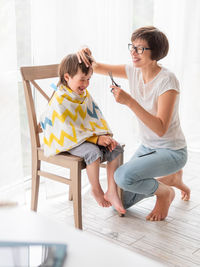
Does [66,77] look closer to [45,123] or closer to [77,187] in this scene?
[45,123]

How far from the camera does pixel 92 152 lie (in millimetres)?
2057

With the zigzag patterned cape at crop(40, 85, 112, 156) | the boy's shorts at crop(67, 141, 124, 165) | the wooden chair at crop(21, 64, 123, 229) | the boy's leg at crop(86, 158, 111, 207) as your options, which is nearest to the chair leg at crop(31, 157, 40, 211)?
the wooden chair at crop(21, 64, 123, 229)

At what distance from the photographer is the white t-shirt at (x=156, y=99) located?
2.15 m

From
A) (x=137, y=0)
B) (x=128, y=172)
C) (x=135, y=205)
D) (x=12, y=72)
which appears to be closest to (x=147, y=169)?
(x=128, y=172)

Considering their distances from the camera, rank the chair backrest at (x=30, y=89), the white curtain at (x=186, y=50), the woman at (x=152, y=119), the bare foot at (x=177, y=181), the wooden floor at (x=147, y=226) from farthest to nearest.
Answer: the white curtain at (x=186, y=50) < the bare foot at (x=177, y=181) < the chair backrest at (x=30, y=89) < the woman at (x=152, y=119) < the wooden floor at (x=147, y=226)

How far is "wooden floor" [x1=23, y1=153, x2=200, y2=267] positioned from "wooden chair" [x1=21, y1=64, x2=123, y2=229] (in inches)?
6.8

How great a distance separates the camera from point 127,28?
3242 millimetres

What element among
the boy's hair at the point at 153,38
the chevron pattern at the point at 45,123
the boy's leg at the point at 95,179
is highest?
the boy's hair at the point at 153,38

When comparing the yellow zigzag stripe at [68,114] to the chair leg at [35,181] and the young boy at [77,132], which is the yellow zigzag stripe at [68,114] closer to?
the young boy at [77,132]

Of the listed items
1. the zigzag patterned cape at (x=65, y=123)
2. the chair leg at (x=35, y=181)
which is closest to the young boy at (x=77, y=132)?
the zigzag patterned cape at (x=65, y=123)

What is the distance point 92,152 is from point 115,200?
29cm

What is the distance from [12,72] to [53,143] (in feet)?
1.71

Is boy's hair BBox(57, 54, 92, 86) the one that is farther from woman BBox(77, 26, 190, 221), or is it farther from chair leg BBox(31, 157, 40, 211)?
chair leg BBox(31, 157, 40, 211)

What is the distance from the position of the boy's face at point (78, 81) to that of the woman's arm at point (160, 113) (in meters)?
0.25
